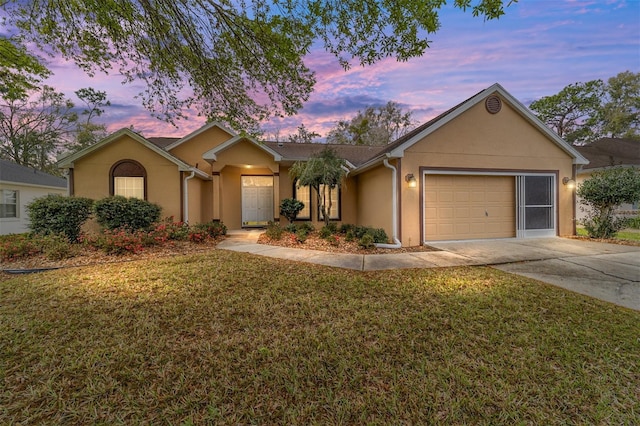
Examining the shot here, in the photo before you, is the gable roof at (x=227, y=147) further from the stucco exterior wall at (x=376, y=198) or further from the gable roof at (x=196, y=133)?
the stucco exterior wall at (x=376, y=198)

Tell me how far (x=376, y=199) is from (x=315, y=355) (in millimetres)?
7660

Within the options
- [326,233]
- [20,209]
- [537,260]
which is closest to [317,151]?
[326,233]

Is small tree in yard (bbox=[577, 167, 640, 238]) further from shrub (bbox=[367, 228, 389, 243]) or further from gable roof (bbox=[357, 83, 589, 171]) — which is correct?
shrub (bbox=[367, 228, 389, 243])

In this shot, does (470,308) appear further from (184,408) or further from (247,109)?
(247,109)

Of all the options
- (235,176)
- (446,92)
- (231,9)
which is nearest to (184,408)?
(231,9)

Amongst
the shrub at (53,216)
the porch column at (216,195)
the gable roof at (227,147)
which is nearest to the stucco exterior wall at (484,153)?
the gable roof at (227,147)

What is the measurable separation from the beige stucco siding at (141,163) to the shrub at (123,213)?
4.03 feet

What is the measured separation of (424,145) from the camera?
8352mm

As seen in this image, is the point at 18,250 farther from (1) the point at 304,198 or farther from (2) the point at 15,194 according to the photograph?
(2) the point at 15,194

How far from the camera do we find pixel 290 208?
1095cm

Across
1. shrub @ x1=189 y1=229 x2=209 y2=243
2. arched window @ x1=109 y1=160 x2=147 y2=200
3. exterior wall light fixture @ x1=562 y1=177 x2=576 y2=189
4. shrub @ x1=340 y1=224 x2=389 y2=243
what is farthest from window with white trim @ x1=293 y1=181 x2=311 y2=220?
exterior wall light fixture @ x1=562 y1=177 x2=576 y2=189

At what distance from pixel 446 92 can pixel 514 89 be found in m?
2.47

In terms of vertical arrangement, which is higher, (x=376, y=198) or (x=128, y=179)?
(x=128, y=179)

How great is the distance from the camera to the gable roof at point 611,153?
15.2 metres
